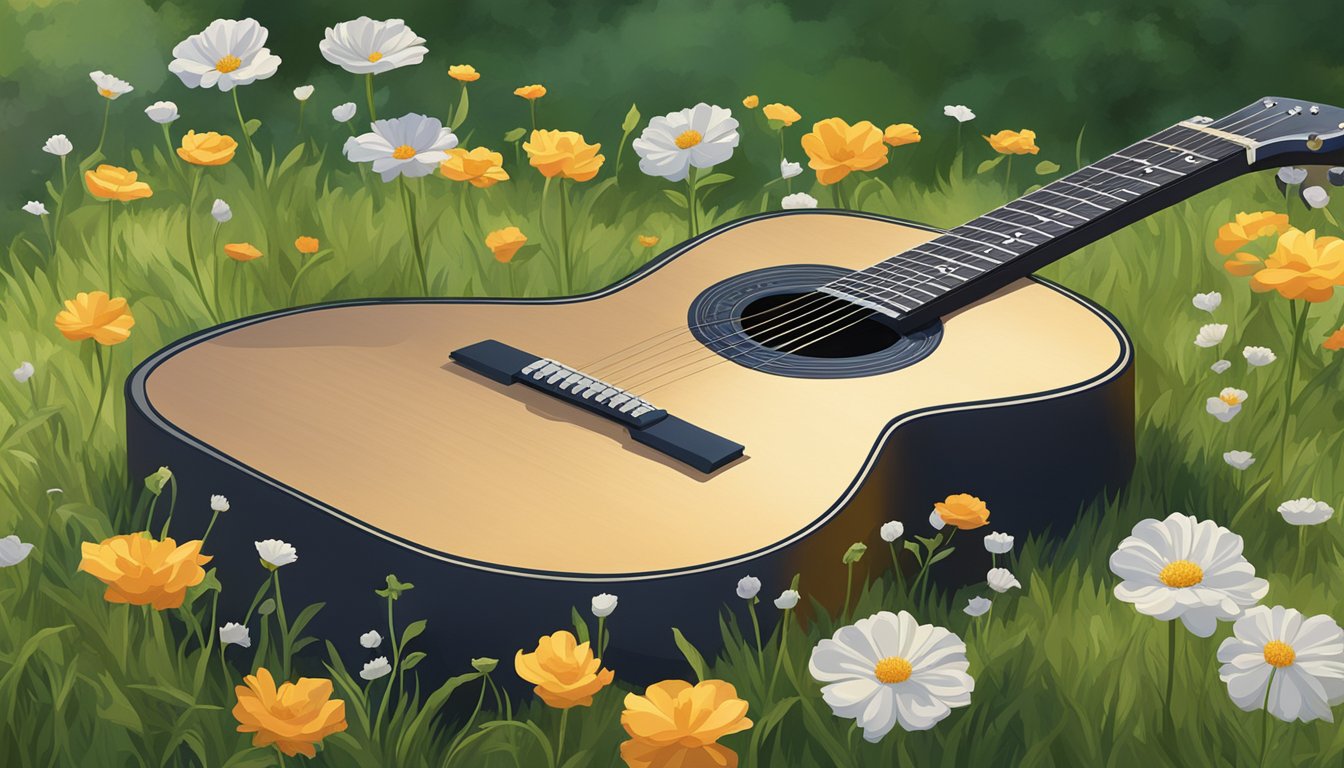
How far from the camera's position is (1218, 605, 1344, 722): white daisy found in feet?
6.01

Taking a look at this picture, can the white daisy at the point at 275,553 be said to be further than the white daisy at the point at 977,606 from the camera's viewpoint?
No

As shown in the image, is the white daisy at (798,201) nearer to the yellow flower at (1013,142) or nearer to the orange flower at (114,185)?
the yellow flower at (1013,142)

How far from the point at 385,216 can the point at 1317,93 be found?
73.9 inches

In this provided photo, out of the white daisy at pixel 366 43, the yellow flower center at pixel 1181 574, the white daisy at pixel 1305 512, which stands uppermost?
the white daisy at pixel 366 43

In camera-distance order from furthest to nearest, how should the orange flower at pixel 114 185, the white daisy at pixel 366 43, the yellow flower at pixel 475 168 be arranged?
the white daisy at pixel 366 43, the yellow flower at pixel 475 168, the orange flower at pixel 114 185

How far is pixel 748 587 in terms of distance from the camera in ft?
6.84

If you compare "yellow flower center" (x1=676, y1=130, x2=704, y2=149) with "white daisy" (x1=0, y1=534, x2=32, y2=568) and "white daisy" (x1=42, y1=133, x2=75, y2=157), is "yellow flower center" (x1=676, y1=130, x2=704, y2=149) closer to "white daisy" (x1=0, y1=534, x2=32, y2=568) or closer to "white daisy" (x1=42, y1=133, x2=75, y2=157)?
"white daisy" (x1=42, y1=133, x2=75, y2=157)

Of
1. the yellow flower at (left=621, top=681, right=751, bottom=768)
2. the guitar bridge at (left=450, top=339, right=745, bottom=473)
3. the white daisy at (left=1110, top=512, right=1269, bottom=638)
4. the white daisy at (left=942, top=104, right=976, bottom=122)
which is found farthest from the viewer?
the white daisy at (left=942, top=104, right=976, bottom=122)

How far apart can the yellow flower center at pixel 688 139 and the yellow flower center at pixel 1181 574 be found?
1343 millimetres

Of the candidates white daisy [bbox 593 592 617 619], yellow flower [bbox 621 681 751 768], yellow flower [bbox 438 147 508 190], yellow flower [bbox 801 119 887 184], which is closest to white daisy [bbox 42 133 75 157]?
yellow flower [bbox 438 147 508 190]

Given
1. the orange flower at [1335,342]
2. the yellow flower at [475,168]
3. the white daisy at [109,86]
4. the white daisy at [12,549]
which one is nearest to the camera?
the white daisy at [12,549]

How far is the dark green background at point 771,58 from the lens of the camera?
3727 millimetres

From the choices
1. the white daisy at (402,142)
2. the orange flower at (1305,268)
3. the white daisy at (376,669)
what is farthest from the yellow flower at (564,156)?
the white daisy at (376,669)

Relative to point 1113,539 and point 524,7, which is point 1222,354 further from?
point 524,7
